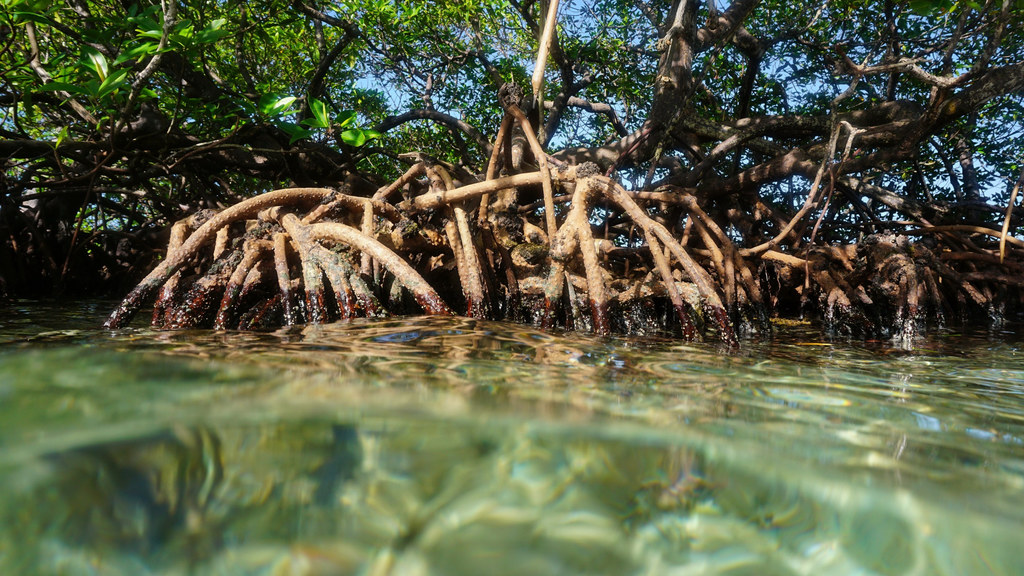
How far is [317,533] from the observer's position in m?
0.70

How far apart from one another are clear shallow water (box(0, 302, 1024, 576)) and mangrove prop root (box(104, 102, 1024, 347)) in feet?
5.38

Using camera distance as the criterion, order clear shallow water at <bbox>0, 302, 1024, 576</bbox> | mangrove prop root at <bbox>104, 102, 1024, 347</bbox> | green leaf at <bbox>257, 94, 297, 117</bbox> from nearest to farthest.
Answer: clear shallow water at <bbox>0, 302, 1024, 576</bbox>, mangrove prop root at <bbox>104, 102, 1024, 347</bbox>, green leaf at <bbox>257, 94, 297, 117</bbox>

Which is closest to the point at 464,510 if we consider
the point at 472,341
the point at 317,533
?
the point at 317,533

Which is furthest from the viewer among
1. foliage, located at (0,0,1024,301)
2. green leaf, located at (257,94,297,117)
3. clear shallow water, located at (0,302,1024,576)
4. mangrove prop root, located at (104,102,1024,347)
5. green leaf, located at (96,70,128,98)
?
foliage, located at (0,0,1024,301)

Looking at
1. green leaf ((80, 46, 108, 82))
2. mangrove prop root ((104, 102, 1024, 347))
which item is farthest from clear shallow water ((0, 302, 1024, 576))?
green leaf ((80, 46, 108, 82))

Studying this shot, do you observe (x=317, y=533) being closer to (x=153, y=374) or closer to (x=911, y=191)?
(x=153, y=374)

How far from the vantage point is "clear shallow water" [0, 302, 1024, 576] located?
68cm

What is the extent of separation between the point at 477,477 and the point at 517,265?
3489mm

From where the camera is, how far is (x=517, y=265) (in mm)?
4293

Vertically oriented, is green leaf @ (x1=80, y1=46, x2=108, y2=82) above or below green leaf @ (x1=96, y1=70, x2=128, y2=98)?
above

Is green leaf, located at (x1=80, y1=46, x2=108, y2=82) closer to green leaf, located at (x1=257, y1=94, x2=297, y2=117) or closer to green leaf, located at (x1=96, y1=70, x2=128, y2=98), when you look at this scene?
green leaf, located at (x1=96, y1=70, x2=128, y2=98)

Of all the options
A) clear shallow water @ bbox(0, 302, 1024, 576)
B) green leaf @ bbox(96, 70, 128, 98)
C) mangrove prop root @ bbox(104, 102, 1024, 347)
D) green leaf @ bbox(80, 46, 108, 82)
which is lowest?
clear shallow water @ bbox(0, 302, 1024, 576)

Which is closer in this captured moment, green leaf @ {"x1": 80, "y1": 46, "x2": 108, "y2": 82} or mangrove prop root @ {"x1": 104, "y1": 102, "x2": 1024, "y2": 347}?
green leaf @ {"x1": 80, "y1": 46, "x2": 108, "y2": 82}

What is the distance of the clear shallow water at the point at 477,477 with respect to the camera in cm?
68
